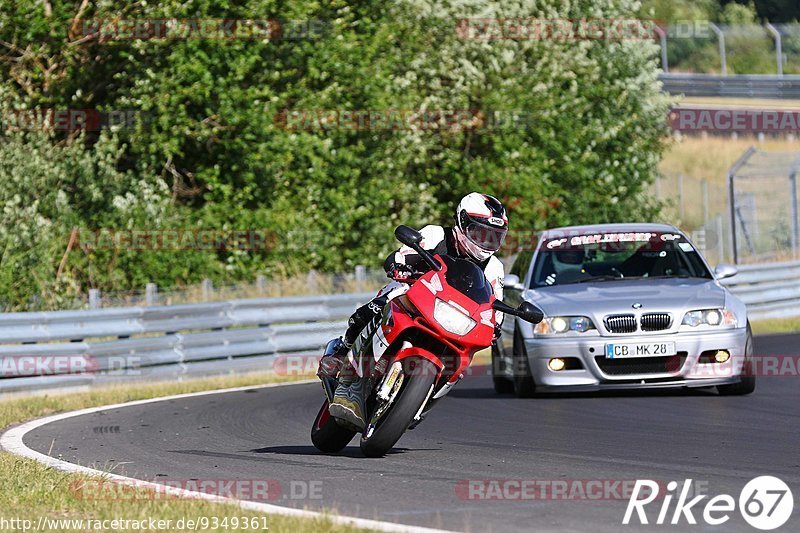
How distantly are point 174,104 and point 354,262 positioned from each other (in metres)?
5.43

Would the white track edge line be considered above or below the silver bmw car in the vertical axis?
above

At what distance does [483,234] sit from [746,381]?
17.1ft

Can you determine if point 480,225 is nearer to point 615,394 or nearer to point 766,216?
point 615,394

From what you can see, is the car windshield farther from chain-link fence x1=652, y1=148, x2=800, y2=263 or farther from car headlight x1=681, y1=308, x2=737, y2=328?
chain-link fence x1=652, y1=148, x2=800, y2=263

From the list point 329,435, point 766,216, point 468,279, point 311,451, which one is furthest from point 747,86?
point 468,279

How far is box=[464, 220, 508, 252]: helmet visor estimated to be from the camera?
8461mm

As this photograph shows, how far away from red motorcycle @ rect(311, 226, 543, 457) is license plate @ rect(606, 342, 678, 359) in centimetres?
405

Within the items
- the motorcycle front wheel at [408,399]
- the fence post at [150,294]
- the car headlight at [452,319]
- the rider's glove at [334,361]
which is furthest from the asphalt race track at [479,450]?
the fence post at [150,294]

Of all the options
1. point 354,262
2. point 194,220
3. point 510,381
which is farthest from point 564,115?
point 510,381

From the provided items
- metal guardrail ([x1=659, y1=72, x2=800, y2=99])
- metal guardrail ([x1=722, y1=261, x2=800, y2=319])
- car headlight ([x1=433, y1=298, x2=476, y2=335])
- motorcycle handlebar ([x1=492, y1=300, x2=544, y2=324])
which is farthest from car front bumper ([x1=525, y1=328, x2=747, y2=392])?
metal guardrail ([x1=659, y1=72, x2=800, y2=99])

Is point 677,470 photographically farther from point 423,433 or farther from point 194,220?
point 194,220

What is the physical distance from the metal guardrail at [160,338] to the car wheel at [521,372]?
5.46 meters

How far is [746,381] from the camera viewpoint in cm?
1289

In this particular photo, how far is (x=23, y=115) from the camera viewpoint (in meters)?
25.5
